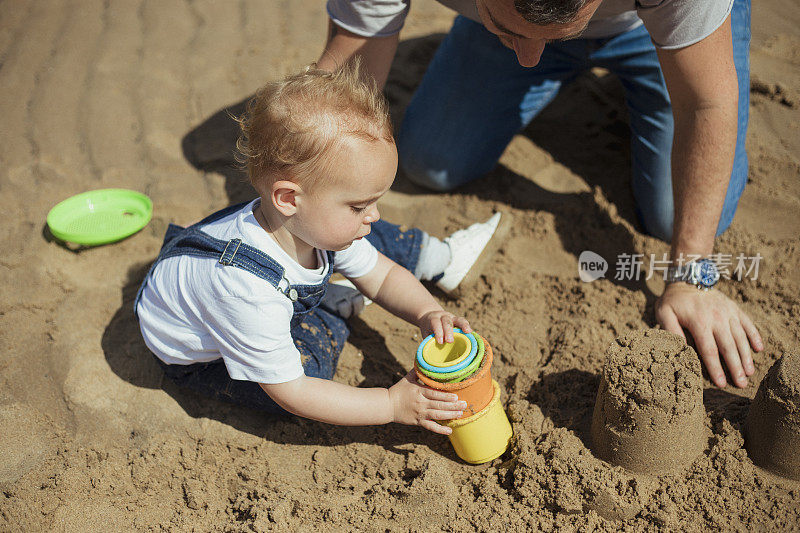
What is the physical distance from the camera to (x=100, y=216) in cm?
280

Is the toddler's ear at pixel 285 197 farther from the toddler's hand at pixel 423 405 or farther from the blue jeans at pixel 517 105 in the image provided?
the blue jeans at pixel 517 105

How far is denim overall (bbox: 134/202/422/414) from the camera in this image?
5.82ft

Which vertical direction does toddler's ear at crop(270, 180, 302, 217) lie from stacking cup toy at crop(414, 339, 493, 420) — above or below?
above

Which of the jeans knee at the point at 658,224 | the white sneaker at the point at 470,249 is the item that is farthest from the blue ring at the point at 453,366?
the jeans knee at the point at 658,224

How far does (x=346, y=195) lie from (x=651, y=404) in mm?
957

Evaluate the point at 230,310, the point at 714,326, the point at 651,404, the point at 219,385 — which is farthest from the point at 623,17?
the point at 219,385

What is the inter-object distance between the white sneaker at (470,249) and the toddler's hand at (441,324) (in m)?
0.48

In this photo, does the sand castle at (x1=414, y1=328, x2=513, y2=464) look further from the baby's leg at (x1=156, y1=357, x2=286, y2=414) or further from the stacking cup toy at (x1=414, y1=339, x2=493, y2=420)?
the baby's leg at (x1=156, y1=357, x2=286, y2=414)

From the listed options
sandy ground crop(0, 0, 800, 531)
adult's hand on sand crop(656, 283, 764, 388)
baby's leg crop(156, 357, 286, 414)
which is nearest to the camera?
sandy ground crop(0, 0, 800, 531)

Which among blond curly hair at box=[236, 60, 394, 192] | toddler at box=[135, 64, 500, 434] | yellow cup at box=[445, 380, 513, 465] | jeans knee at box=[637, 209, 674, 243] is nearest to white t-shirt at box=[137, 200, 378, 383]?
toddler at box=[135, 64, 500, 434]

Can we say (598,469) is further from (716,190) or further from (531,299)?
(716,190)

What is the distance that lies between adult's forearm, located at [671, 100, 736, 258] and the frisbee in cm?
214

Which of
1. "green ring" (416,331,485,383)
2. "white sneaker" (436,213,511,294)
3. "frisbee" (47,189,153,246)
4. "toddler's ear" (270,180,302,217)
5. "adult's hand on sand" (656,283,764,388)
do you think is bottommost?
"frisbee" (47,189,153,246)

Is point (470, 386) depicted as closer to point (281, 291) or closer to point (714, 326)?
point (281, 291)
